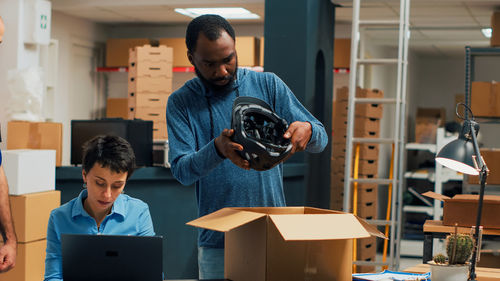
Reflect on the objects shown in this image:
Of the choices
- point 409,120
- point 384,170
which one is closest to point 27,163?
point 384,170

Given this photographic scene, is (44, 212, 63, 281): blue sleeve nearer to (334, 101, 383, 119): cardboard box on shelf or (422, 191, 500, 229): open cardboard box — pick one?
(422, 191, 500, 229): open cardboard box

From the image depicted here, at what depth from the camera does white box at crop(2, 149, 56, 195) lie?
163 inches

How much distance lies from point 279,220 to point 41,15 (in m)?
4.96

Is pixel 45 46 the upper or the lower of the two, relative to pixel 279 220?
upper

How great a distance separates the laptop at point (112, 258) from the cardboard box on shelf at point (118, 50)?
256 inches

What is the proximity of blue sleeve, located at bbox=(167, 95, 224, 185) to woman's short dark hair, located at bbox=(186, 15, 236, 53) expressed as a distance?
0.58ft

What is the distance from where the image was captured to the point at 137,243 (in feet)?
4.82

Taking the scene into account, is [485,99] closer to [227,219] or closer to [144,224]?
[144,224]

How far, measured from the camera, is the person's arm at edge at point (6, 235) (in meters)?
2.29

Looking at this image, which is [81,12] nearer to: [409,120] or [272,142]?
[409,120]

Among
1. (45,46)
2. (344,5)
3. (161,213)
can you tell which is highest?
(344,5)

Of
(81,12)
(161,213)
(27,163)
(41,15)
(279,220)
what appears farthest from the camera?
(81,12)

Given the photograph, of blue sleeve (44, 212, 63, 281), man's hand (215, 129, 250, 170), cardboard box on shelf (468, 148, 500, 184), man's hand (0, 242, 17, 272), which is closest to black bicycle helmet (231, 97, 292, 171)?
man's hand (215, 129, 250, 170)

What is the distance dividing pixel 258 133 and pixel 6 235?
1.22 metres
